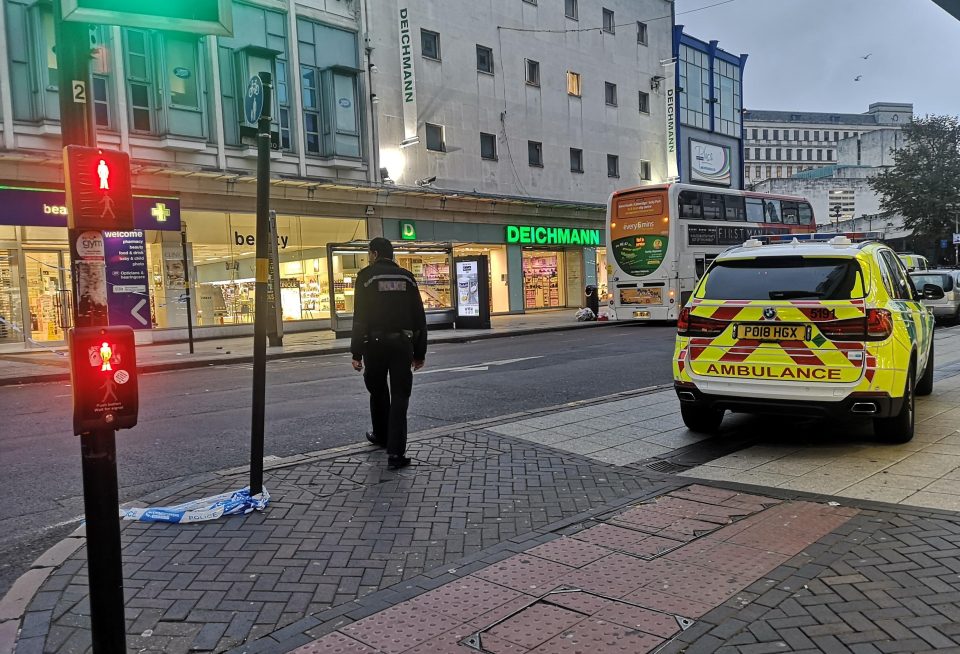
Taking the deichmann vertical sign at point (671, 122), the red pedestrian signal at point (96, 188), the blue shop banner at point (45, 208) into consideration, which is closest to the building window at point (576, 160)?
the deichmann vertical sign at point (671, 122)

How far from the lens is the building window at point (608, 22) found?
33.8m

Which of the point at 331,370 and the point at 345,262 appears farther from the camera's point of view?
the point at 345,262

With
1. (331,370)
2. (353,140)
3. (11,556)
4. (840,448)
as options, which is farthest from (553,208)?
(11,556)

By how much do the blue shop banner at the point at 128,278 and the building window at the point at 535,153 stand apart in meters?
16.7

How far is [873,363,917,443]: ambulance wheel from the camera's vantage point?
20.5ft

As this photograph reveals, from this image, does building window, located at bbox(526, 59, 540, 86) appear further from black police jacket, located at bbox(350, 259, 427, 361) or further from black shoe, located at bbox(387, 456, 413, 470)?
black shoe, located at bbox(387, 456, 413, 470)

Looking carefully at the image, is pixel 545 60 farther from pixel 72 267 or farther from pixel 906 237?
pixel 906 237

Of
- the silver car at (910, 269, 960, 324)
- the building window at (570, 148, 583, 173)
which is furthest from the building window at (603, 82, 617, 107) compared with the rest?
the silver car at (910, 269, 960, 324)

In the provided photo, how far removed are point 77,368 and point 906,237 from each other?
59.9m

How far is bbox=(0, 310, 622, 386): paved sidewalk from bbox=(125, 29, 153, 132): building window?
19.7ft

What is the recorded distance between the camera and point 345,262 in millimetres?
20938

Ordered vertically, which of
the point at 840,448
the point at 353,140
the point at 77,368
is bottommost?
the point at 840,448

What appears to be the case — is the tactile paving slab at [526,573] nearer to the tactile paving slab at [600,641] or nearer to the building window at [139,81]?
the tactile paving slab at [600,641]

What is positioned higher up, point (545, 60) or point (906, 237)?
point (545, 60)
